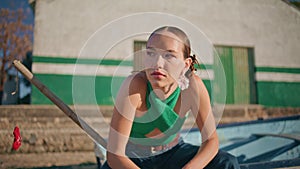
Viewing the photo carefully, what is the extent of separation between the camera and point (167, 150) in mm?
1545

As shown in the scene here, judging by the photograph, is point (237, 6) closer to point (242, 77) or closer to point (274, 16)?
point (274, 16)

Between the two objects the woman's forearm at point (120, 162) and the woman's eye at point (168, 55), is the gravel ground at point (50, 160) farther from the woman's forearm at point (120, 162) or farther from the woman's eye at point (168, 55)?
the woman's eye at point (168, 55)

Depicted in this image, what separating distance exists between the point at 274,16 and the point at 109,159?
339 inches

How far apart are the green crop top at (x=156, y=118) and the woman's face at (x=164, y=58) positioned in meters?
0.11

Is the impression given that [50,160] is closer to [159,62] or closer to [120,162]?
[120,162]

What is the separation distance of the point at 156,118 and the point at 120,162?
27 centimetres

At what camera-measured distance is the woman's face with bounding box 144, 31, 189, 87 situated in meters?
1.15

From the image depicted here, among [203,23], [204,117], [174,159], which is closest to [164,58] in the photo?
[204,117]

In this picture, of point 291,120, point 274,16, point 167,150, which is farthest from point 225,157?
point 274,16

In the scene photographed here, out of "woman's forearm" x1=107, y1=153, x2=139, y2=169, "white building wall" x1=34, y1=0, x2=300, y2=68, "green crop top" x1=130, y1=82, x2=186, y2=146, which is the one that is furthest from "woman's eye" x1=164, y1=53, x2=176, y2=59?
"white building wall" x1=34, y1=0, x2=300, y2=68

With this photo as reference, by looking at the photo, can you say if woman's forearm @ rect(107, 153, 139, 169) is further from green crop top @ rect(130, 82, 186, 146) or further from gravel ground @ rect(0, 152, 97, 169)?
gravel ground @ rect(0, 152, 97, 169)

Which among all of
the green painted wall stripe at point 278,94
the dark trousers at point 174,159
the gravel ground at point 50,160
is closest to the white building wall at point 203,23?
the green painted wall stripe at point 278,94

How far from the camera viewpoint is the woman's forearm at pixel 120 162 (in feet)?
3.81

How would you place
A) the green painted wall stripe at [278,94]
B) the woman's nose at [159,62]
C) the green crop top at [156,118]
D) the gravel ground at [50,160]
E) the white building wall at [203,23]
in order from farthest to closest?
the green painted wall stripe at [278,94] < the white building wall at [203,23] < the gravel ground at [50,160] < the green crop top at [156,118] < the woman's nose at [159,62]
